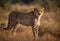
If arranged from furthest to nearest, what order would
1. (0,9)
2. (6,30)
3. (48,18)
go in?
1. (0,9)
2. (48,18)
3. (6,30)

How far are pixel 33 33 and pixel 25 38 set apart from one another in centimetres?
44

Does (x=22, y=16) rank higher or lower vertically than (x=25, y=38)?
higher

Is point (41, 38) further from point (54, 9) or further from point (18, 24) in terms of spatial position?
point (54, 9)

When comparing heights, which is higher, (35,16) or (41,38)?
(35,16)

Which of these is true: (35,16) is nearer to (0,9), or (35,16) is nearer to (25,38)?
(25,38)

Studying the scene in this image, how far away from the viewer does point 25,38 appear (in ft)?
26.0

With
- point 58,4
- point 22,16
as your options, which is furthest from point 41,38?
point 58,4

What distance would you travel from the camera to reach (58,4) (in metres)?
12.9

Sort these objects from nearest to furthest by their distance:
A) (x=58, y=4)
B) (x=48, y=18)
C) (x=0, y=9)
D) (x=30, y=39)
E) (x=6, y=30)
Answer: (x=30, y=39), (x=6, y=30), (x=48, y=18), (x=0, y=9), (x=58, y=4)

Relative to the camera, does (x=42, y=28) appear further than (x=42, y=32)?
Yes

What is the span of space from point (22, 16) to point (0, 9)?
3.59 meters

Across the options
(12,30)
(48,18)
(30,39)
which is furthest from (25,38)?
(48,18)

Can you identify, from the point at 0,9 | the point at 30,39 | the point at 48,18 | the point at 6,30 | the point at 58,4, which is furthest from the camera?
the point at 58,4

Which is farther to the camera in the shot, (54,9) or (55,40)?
(54,9)
